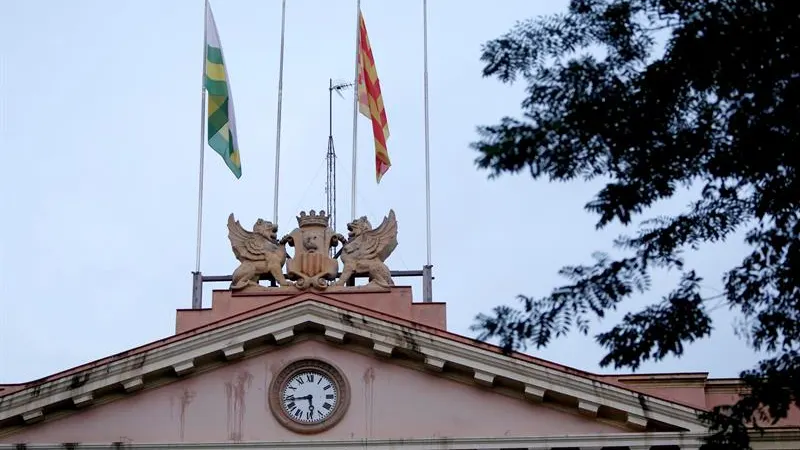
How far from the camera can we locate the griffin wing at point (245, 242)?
3375cm

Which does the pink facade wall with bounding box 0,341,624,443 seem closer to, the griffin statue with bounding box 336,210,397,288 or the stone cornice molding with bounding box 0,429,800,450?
the stone cornice molding with bounding box 0,429,800,450

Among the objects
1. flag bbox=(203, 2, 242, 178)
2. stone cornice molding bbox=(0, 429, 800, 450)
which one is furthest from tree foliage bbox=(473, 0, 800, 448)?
flag bbox=(203, 2, 242, 178)

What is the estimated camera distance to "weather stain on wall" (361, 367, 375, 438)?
101ft

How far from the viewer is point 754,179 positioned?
18.5 metres

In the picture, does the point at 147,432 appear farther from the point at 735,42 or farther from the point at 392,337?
the point at 735,42

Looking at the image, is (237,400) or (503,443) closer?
(503,443)

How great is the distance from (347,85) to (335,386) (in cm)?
1345

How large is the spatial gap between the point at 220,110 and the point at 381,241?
22.2 ft

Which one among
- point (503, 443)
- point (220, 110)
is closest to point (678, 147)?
Result: point (503, 443)

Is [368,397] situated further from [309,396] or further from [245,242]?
[245,242]

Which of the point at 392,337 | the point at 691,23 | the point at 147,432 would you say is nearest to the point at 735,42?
the point at 691,23

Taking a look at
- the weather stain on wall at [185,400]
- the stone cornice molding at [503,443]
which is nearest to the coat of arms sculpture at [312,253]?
the weather stain on wall at [185,400]

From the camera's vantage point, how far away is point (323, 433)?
101 feet

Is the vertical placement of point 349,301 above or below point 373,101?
below
